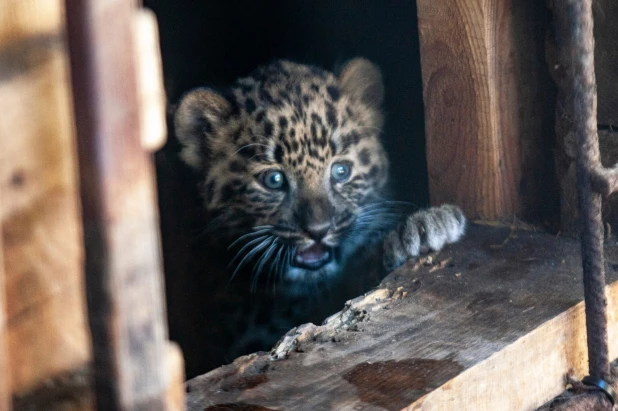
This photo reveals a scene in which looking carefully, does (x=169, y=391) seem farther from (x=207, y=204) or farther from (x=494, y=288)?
(x=207, y=204)

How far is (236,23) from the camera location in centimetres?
447

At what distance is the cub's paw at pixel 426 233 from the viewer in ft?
9.69

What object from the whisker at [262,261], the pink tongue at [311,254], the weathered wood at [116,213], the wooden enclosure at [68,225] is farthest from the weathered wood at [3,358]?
the pink tongue at [311,254]

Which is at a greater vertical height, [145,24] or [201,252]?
[145,24]

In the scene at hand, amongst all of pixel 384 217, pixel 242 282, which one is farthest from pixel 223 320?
pixel 384 217

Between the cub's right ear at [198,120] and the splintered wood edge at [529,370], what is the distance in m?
1.81

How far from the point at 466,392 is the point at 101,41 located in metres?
1.38

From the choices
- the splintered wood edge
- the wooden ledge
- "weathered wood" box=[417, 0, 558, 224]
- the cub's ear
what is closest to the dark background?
the cub's ear

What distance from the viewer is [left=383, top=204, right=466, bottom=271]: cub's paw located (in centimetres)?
295

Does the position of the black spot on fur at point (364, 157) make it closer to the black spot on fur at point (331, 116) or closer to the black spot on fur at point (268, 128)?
the black spot on fur at point (331, 116)

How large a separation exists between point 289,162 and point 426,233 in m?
0.77

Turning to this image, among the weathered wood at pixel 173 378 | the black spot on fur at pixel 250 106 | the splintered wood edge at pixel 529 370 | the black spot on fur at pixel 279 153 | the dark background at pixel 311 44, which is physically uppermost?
the dark background at pixel 311 44

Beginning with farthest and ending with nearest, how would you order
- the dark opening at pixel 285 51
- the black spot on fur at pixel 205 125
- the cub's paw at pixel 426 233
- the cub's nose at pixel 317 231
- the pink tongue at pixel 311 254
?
the dark opening at pixel 285 51 < the black spot on fur at pixel 205 125 < the pink tongue at pixel 311 254 < the cub's nose at pixel 317 231 < the cub's paw at pixel 426 233

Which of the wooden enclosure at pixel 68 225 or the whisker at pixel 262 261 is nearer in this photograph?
the wooden enclosure at pixel 68 225
